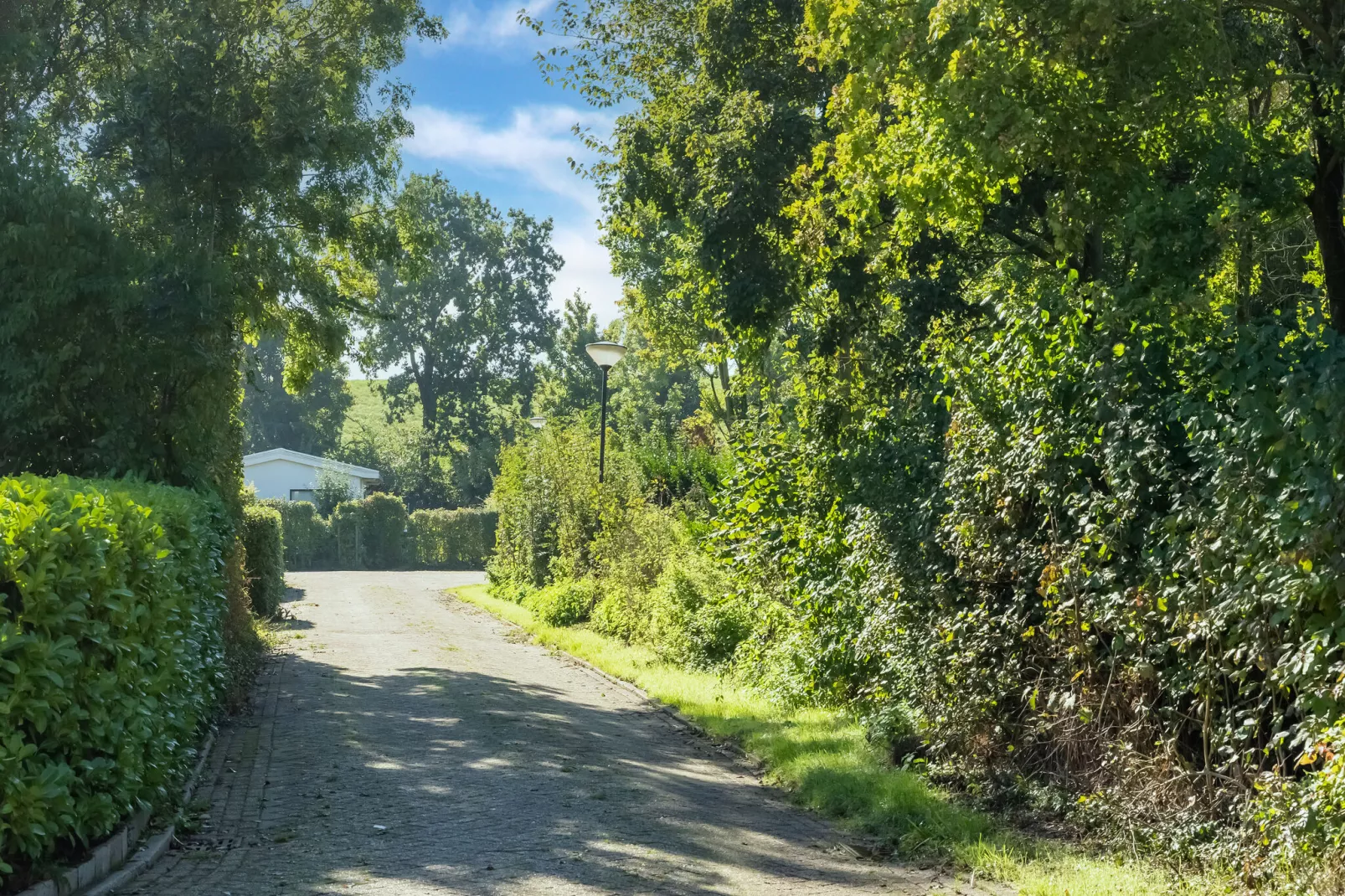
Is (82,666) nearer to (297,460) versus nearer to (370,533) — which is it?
(370,533)

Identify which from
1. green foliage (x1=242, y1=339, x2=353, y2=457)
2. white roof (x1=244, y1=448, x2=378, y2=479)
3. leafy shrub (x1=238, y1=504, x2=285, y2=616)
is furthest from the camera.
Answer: green foliage (x1=242, y1=339, x2=353, y2=457)

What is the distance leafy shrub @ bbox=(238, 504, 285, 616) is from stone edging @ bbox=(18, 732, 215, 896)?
48.2ft

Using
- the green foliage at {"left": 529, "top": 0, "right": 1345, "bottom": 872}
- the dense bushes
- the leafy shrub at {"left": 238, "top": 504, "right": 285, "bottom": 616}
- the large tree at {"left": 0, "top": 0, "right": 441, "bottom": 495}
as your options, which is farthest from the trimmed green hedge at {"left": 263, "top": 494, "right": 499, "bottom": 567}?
the green foliage at {"left": 529, "top": 0, "right": 1345, "bottom": 872}

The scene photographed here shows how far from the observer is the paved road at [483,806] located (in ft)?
23.0

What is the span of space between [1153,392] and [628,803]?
473cm

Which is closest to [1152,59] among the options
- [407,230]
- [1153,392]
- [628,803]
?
[1153,392]

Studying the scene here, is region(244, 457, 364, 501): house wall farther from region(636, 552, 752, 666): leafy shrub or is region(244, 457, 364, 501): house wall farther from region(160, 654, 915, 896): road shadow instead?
region(160, 654, 915, 896): road shadow

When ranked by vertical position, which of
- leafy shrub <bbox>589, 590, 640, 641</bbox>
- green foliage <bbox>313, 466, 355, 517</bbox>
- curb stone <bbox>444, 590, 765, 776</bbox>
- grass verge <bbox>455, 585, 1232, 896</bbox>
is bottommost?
curb stone <bbox>444, 590, 765, 776</bbox>

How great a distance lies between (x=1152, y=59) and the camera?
1109 cm

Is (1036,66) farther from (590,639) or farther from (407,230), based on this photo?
(407,230)

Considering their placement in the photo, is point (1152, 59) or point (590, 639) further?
point (590, 639)

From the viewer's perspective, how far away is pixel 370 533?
5488 centimetres

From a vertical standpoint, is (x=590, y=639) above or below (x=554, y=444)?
below

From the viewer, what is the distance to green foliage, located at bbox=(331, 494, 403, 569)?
54406 millimetres
